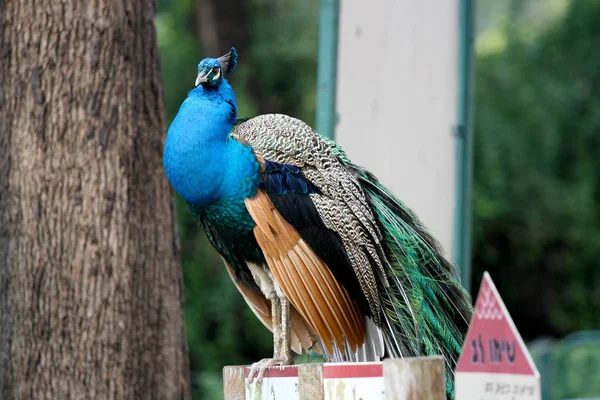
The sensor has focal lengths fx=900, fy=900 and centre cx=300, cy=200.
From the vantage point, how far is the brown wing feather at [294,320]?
3289 millimetres

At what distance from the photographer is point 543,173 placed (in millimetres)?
9367

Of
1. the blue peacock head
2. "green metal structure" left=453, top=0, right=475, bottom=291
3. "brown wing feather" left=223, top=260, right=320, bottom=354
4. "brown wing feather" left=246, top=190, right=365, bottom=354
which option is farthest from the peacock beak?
"green metal structure" left=453, top=0, right=475, bottom=291

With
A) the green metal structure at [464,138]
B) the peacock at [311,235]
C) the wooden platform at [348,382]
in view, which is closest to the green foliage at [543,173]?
the green metal structure at [464,138]

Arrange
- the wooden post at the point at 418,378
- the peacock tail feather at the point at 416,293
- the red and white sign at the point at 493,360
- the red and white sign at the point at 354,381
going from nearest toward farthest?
1. the red and white sign at the point at 493,360
2. the wooden post at the point at 418,378
3. the red and white sign at the point at 354,381
4. the peacock tail feather at the point at 416,293

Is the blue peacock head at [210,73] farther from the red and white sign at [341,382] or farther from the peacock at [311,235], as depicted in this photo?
the red and white sign at [341,382]

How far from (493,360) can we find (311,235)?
1.13 m

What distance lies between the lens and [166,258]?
11.9ft

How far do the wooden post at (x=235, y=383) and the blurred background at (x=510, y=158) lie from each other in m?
4.64

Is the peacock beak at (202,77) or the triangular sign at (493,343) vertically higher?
the peacock beak at (202,77)

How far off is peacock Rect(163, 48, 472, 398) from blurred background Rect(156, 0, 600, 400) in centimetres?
450

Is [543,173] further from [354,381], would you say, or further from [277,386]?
[354,381]

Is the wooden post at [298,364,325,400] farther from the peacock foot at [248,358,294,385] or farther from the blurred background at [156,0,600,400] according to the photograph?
the blurred background at [156,0,600,400]

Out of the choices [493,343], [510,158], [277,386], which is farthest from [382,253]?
[510,158]

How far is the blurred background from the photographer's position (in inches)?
320
